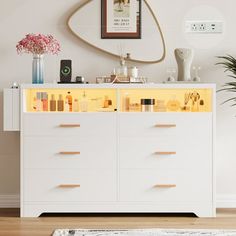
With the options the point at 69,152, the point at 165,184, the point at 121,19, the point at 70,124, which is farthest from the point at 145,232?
the point at 121,19

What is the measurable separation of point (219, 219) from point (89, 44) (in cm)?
186

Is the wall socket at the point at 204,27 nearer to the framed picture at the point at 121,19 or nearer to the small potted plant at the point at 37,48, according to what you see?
the framed picture at the point at 121,19

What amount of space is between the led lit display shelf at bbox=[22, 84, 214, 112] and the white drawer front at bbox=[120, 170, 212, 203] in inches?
20.6

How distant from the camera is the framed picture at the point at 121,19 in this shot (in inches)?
197

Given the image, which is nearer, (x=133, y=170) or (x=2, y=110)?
(x=133, y=170)

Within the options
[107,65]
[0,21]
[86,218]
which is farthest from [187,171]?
[0,21]

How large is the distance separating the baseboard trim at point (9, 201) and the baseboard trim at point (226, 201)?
1.77m

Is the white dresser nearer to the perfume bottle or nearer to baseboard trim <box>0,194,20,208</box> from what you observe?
the perfume bottle

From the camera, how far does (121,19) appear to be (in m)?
5.02

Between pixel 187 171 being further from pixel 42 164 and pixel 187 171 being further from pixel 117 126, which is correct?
pixel 42 164

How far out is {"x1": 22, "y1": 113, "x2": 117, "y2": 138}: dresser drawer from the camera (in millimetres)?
4578

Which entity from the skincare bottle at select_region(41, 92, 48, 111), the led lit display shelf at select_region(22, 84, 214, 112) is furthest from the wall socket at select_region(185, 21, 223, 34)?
the skincare bottle at select_region(41, 92, 48, 111)

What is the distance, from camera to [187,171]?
181 inches

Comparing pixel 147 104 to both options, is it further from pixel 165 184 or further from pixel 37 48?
pixel 37 48
